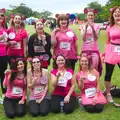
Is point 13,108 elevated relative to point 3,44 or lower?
lower

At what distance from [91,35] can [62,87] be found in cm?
111

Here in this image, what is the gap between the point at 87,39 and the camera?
5375 mm

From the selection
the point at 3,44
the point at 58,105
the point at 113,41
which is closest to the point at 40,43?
the point at 3,44

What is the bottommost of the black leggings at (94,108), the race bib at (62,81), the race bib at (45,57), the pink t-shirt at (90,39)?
the black leggings at (94,108)

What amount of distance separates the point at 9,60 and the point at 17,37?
1.56ft

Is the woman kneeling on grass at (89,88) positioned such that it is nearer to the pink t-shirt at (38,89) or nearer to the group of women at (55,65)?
the group of women at (55,65)

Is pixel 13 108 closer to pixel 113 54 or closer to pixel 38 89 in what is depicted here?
pixel 38 89

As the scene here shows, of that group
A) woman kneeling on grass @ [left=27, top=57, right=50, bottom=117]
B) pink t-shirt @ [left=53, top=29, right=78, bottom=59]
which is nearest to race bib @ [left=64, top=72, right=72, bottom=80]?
woman kneeling on grass @ [left=27, top=57, right=50, bottom=117]

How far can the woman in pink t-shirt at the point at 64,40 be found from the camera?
525 centimetres

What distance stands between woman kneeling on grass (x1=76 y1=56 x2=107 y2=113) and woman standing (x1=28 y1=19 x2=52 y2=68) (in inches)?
28.4

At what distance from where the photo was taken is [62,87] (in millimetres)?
5121

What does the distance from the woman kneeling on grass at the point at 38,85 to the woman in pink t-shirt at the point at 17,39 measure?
0.48 m

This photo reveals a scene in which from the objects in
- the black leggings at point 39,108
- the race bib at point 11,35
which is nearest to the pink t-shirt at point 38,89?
the black leggings at point 39,108

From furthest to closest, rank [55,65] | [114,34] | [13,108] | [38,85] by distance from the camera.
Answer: [55,65] < [38,85] < [114,34] < [13,108]
